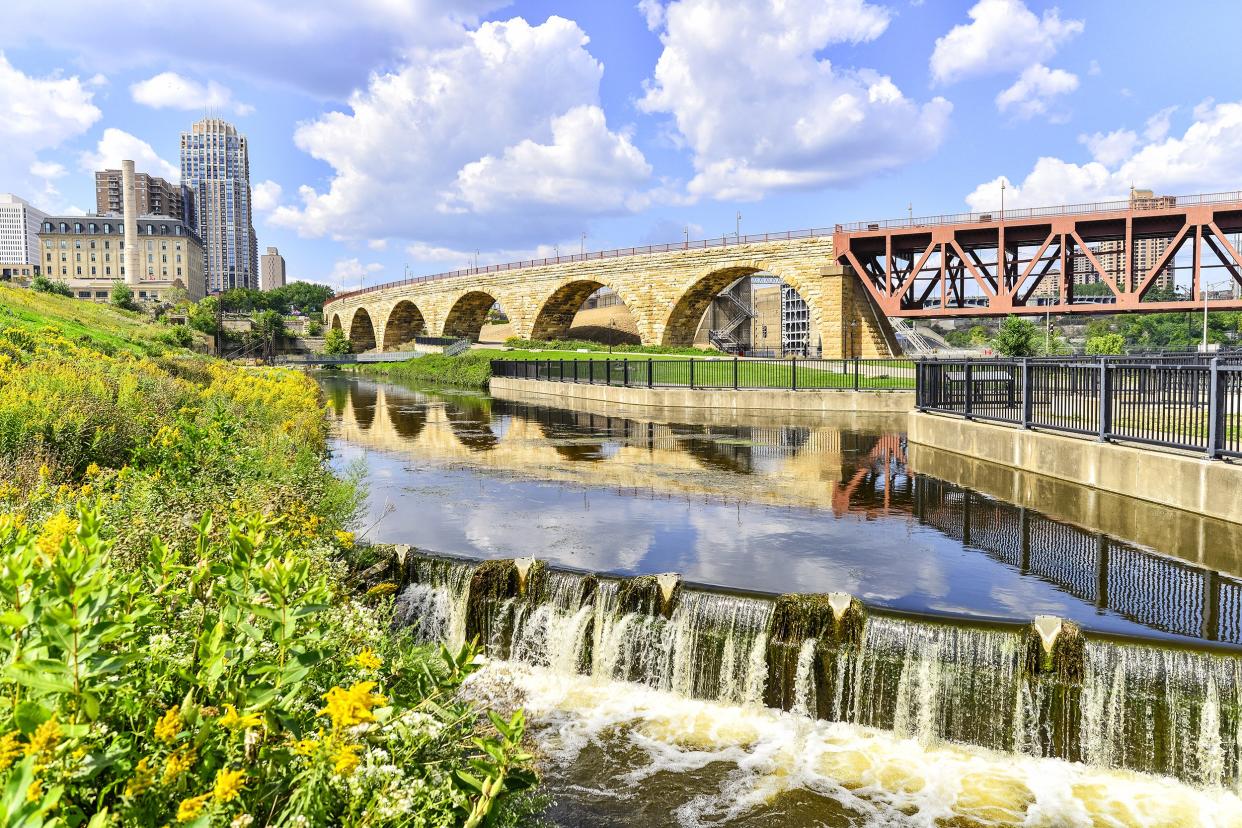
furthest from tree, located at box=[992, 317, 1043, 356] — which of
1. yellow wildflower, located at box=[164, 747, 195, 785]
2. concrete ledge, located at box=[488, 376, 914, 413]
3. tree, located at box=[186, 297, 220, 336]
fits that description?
tree, located at box=[186, 297, 220, 336]

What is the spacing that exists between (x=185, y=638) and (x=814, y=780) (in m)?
4.18

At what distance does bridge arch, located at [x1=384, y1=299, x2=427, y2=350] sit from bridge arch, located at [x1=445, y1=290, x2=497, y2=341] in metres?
8.53

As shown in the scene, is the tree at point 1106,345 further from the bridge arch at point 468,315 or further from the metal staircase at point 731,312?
the bridge arch at point 468,315

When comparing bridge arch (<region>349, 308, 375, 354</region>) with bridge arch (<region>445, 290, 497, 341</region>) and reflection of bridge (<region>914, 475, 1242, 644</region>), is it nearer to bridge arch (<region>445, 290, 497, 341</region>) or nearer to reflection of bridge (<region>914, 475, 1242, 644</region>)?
bridge arch (<region>445, 290, 497, 341</region>)

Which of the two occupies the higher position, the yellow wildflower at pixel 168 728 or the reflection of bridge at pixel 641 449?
the yellow wildflower at pixel 168 728

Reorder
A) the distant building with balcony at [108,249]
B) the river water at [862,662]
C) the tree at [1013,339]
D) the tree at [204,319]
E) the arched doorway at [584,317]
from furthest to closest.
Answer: the distant building with balcony at [108,249]
the tree at [204,319]
the arched doorway at [584,317]
the tree at [1013,339]
the river water at [862,662]

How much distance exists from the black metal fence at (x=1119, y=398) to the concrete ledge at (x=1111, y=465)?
217 mm

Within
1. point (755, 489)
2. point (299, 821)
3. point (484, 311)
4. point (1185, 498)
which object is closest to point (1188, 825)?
point (299, 821)

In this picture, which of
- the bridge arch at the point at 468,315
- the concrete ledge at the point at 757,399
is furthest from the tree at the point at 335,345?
the concrete ledge at the point at 757,399

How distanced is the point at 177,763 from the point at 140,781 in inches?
4.6

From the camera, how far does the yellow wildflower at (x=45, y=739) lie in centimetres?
199

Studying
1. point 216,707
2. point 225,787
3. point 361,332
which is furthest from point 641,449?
point 361,332

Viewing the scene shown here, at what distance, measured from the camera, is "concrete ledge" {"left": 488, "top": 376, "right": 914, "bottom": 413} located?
25.8m

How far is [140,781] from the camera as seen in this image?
2.36 metres
